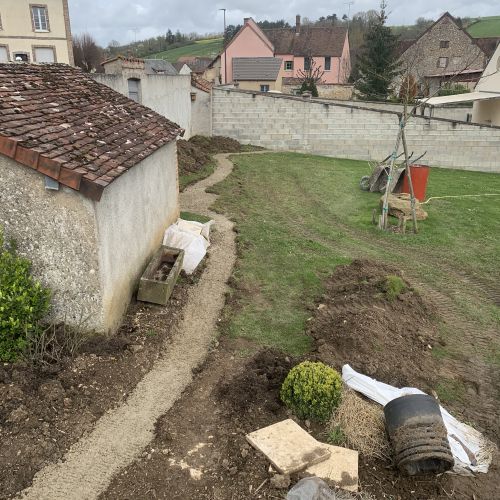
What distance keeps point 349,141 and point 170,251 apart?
1902 cm

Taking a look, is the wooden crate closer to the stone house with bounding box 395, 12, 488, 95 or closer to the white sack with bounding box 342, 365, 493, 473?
the white sack with bounding box 342, 365, 493, 473

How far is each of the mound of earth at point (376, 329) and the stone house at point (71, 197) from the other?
3.47m

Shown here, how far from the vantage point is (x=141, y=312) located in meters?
8.05

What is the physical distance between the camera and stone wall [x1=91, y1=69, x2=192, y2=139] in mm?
17375

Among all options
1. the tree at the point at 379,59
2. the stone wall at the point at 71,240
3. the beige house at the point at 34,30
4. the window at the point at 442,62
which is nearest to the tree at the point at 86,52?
the beige house at the point at 34,30

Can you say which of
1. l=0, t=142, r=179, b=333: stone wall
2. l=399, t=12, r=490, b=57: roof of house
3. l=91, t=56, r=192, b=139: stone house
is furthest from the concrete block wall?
l=399, t=12, r=490, b=57: roof of house

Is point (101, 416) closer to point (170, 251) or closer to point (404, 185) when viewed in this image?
point (170, 251)

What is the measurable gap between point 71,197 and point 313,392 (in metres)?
4.06

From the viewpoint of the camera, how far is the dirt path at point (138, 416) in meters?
4.91

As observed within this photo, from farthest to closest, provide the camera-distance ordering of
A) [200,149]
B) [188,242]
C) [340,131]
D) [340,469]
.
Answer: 1. [340,131]
2. [200,149]
3. [188,242]
4. [340,469]

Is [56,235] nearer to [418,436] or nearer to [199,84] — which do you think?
[418,436]

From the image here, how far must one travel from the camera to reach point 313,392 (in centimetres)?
561

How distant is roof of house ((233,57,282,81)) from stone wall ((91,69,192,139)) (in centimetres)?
2643

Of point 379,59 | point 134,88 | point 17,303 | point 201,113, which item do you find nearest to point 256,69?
point 379,59
